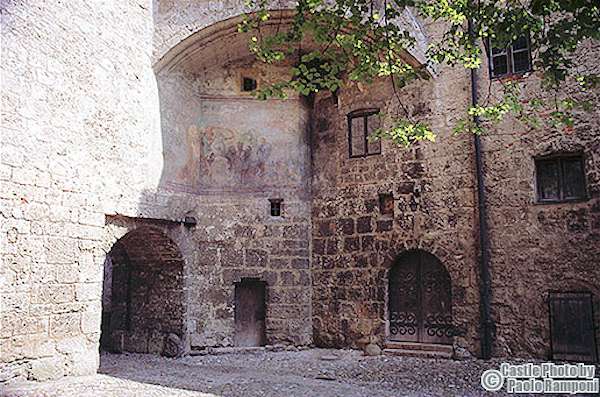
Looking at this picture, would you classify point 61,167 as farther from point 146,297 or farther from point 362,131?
point 362,131

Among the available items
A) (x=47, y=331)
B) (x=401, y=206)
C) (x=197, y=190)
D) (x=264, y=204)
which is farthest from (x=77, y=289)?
(x=401, y=206)

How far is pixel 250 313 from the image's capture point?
9281mm

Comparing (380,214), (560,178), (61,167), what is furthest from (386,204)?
(61,167)

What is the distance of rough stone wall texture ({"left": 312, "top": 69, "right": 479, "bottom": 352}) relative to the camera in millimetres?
8062

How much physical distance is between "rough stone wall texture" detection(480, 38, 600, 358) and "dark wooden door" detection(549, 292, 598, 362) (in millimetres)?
87

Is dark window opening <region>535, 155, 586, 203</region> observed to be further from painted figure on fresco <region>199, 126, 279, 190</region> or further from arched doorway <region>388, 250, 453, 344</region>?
painted figure on fresco <region>199, 126, 279, 190</region>

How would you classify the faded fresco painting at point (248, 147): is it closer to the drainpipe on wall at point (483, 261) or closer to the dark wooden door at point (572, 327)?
the drainpipe on wall at point (483, 261)

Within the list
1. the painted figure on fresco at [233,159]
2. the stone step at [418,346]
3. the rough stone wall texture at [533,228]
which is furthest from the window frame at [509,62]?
the stone step at [418,346]

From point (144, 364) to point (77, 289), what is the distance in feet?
6.16

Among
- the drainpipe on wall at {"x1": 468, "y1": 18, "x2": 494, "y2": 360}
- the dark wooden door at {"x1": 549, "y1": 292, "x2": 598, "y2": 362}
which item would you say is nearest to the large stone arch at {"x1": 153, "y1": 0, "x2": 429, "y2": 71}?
the drainpipe on wall at {"x1": 468, "y1": 18, "x2": 494, "y2": 360}

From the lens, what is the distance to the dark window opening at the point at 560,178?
24.2 feet

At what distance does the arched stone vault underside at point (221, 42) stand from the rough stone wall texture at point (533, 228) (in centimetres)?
148

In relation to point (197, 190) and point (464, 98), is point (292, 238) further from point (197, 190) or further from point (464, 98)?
point (464, 98)

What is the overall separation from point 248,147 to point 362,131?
2057 millimetres
